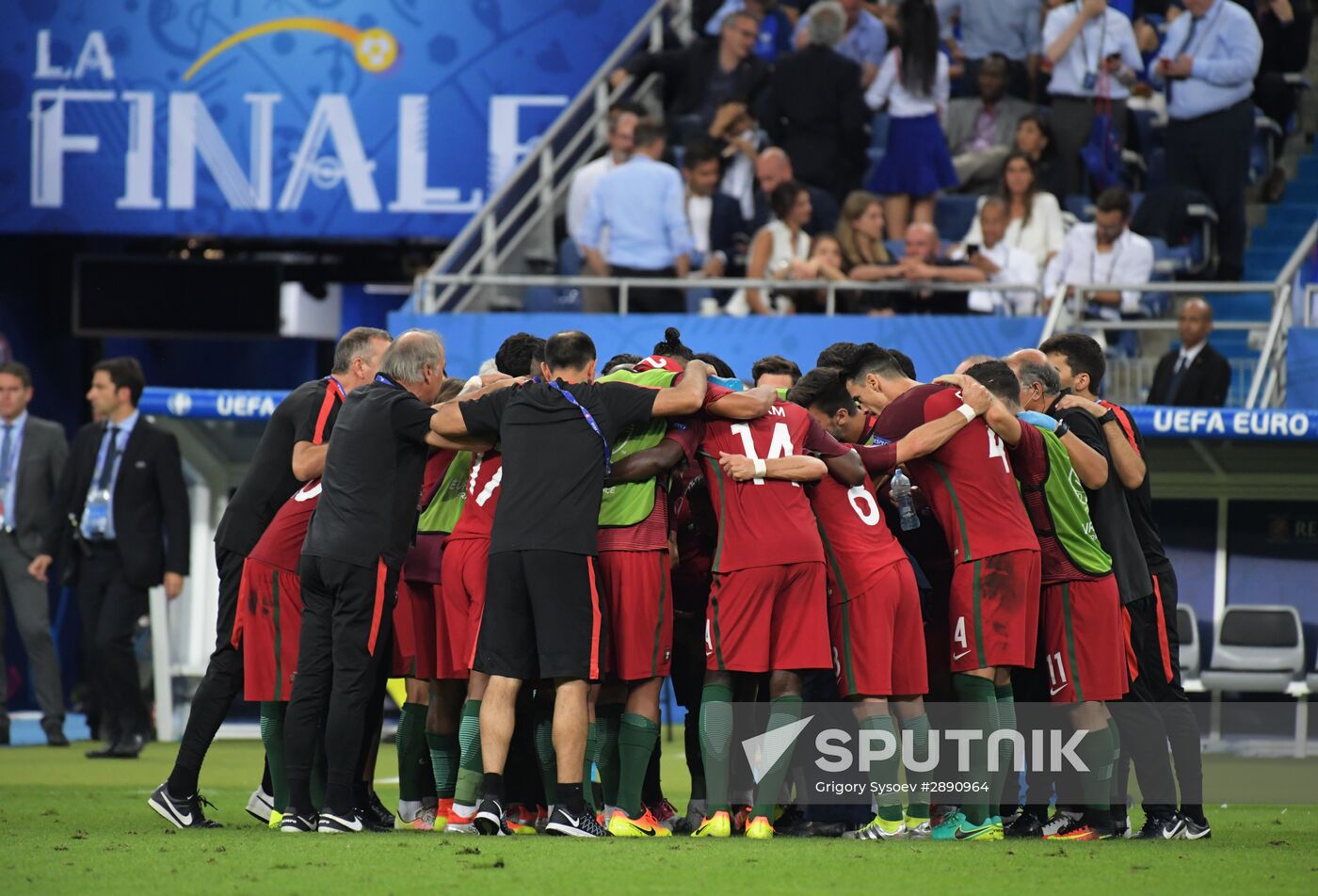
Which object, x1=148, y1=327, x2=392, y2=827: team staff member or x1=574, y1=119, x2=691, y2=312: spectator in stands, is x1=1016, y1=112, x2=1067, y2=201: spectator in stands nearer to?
x1=574, y1=119, x2=691, y2=312: spectator in stands

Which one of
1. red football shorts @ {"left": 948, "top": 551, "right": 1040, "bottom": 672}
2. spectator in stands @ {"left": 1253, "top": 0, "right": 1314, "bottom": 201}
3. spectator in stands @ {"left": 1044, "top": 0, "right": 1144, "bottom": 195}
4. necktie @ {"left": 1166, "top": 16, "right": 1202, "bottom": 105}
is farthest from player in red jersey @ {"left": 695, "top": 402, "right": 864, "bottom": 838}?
spectator in stands @ {"left": 1253, "top": 0, "right": 1314, "bottom": 201}

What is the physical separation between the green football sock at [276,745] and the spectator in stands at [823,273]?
6323 millimetres

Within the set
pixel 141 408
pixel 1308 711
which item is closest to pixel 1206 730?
pixel 1308 711

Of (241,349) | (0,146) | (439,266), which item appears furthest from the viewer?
(241,349)

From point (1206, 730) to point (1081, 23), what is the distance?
19.0ft

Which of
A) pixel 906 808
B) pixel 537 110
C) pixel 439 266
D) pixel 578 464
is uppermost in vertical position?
pixel 537 110

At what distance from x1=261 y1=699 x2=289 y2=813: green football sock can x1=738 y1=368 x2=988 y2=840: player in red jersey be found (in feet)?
7.76

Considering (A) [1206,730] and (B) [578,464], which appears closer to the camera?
(B) [578,464]

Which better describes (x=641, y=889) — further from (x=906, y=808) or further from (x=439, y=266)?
(x=439, y=266)

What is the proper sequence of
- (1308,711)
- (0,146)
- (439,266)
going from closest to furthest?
(1308,711) < (439,266) < (0,146)

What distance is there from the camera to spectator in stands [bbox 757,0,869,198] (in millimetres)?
15406

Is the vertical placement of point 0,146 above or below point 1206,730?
above

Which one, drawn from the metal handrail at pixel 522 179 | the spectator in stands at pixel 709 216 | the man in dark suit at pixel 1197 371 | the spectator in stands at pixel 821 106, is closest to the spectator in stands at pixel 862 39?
the spectator in stands at pixel 821 106

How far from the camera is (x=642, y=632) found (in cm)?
830
